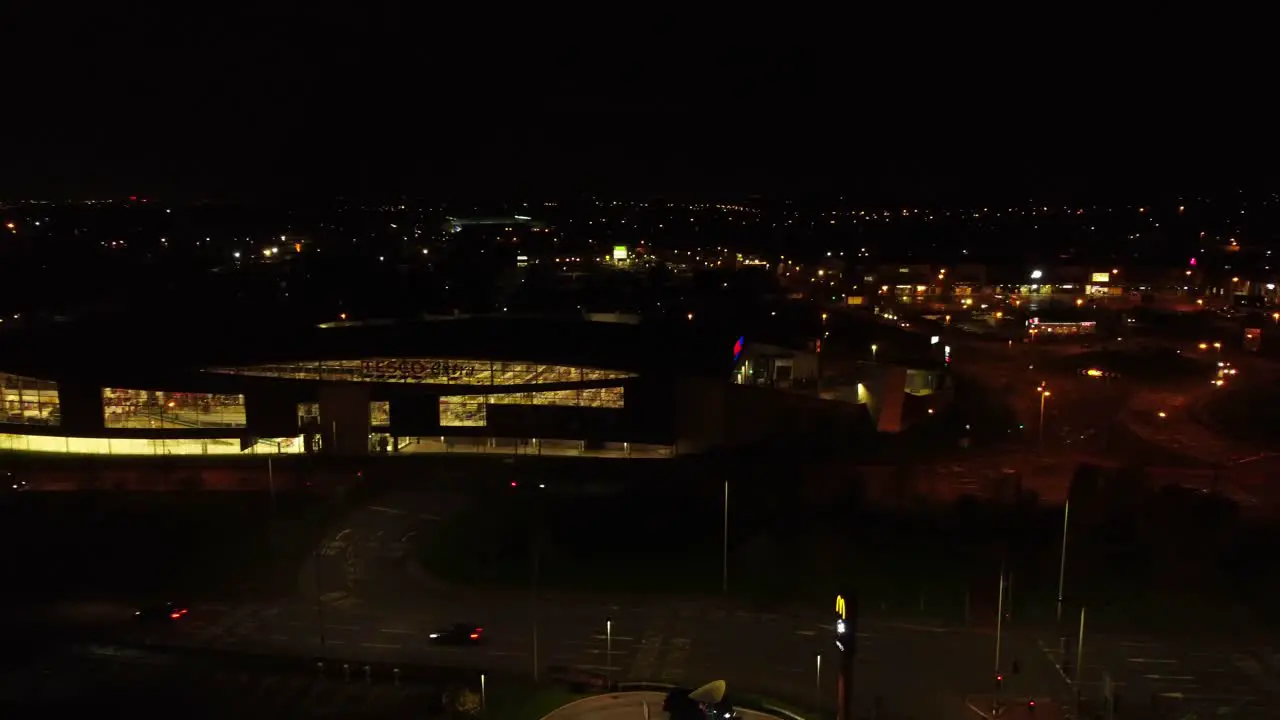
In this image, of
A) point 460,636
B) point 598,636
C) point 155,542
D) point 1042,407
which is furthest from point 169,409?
point 1042,407

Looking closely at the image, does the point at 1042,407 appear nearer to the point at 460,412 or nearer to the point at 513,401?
the point at 513,401

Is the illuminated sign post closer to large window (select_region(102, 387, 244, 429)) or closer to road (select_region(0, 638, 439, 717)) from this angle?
road (select_region(0, 638, 439, 717))

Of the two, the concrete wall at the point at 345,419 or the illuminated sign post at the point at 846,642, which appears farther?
the concrete wall at the point at 345,419

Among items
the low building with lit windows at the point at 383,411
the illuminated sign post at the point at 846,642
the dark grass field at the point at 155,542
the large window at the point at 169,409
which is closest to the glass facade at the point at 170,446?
the low building with lit windows at the point at 383,411

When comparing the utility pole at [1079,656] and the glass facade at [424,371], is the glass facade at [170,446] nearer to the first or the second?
the glass facade at [424,371]

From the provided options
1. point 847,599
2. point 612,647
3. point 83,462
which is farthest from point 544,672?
point 83,462

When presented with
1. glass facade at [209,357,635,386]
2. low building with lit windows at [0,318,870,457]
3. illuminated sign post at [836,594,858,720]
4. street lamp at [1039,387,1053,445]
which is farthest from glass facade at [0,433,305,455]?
street lamp at [1039,387,1053,445]
